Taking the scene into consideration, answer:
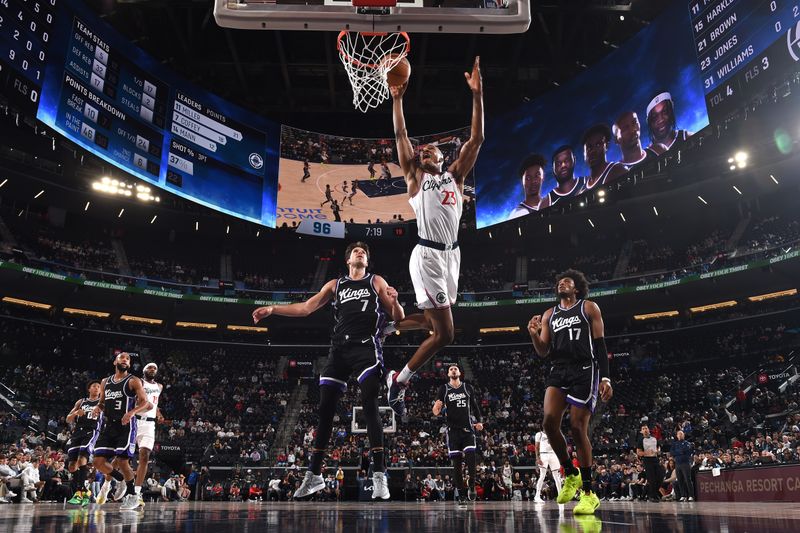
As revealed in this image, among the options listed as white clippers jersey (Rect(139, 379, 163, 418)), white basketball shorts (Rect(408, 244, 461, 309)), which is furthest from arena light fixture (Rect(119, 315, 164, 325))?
white basketball shorts (Rect(408, 244, 461, 309))

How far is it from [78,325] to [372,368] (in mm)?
31223

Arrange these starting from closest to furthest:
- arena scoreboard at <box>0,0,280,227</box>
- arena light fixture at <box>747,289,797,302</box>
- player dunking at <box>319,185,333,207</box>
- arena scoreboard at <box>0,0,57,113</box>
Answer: arena scoreboard at <box>0,0,57,113</box> → arena scoreboard at <box>0,0,280,227</box> → arena light fixture at <box>747,289,797,302</box> → player dunking at <box>319,185,333,207</box>

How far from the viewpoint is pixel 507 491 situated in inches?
859

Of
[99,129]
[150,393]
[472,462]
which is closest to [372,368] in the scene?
[472,462]

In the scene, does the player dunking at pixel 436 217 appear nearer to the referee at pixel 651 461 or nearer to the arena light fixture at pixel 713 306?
the referee at pixel 651 461

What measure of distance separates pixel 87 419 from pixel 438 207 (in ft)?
30.3

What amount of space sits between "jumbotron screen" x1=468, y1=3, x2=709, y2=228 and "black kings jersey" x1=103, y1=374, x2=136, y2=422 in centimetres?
2195

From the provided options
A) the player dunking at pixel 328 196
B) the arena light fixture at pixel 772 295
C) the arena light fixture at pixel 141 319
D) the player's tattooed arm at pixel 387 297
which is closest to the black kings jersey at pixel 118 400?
the player's tattooed arm at pixel 387 297

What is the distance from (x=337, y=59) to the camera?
31.4 metres

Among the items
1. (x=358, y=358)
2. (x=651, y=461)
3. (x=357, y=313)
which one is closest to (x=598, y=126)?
(x=651, y=461)

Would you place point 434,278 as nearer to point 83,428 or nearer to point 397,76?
point 397,76

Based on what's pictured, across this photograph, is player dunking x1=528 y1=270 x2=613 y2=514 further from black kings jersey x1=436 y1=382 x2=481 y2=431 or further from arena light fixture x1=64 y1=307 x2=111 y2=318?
arena light fixture x1=64 y1=307 x2=111 y2=318

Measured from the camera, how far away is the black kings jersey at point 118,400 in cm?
921

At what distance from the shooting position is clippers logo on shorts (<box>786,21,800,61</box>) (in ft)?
66.2
